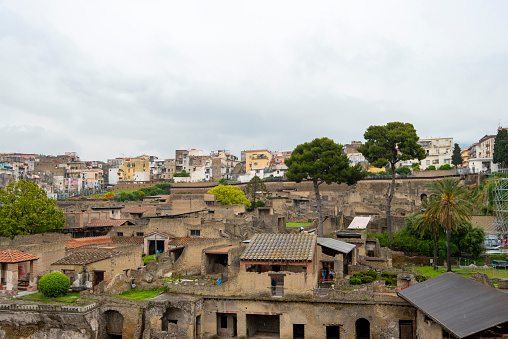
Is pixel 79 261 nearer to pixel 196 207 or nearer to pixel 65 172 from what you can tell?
pixel 196 207

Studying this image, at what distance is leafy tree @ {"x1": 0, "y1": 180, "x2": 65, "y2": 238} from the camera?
1369 inches

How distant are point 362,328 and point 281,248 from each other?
5.50 metres

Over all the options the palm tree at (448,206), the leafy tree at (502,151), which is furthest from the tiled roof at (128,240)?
the leafy tree at (502,151)

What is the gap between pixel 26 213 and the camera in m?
36.1

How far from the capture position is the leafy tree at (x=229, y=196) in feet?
199

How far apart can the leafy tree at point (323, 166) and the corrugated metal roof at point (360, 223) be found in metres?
3.07

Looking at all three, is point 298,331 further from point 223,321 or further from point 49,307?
point 49,307

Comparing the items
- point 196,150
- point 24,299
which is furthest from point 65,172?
point 24,299

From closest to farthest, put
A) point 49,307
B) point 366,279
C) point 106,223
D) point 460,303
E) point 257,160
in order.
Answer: point 460,303, point 49,307, point 366,279, point 106,223, point 257,160

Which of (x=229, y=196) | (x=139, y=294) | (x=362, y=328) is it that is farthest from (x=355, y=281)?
(x=229, y=196)

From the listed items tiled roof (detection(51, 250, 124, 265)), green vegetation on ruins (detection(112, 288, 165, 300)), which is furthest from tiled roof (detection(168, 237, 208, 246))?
green vegetation on ruins (detection(112, 288, 165, 300))

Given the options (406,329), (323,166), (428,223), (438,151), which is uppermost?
(438,151)

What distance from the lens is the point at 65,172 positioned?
361 feet

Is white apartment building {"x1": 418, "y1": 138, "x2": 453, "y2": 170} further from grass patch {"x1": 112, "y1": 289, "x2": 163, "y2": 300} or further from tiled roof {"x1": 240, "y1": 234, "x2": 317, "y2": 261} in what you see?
grass patch {"x1": 112, "y1": 289, "x2": 163, "y2": 300}
